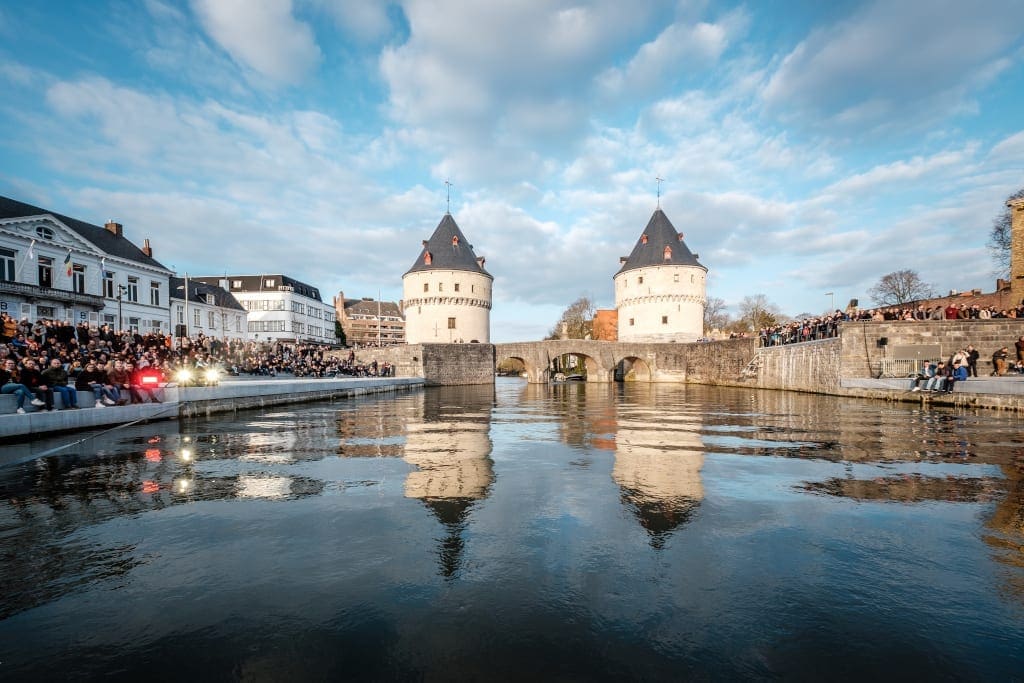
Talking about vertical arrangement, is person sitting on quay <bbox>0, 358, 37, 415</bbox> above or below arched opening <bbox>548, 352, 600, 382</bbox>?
above

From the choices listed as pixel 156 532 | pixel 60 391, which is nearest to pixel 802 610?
pixel 156 532

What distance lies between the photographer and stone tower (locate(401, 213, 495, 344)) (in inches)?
2050

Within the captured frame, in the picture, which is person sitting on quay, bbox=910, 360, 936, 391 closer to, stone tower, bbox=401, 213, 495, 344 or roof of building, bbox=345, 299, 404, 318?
stone tower, bbox=401, 213, 495, 344

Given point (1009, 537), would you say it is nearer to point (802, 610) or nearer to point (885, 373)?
point (802, 610)

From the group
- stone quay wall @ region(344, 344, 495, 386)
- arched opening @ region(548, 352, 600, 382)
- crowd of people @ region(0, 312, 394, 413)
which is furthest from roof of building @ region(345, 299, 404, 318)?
crowd of people @ region(0, 312, 394, 413)

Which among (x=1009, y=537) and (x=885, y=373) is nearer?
(x=1009, y=537)

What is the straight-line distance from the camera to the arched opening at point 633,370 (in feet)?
166

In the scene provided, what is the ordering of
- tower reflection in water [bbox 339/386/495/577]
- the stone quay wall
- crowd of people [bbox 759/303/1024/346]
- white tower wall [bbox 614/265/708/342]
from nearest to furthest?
tower reflection in water [bbox 339/386/495/577] < crowd of people [bbox 759/303/1024/346] < the stone quay wall < white tower wall [bbox 614/265/708/342]

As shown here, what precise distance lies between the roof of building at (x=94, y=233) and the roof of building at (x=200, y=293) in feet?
16.1

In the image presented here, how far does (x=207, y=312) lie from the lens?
5122cm

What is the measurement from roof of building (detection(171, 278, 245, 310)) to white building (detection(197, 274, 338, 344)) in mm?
9263

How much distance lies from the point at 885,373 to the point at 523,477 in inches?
941

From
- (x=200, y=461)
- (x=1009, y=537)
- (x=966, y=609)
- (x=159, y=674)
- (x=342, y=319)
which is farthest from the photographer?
(x=342, y=319)

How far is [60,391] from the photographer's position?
450 inches
